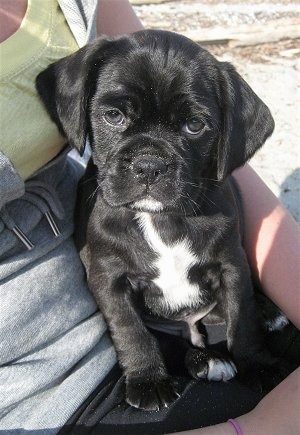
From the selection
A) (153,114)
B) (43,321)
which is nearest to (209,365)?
(43,321)

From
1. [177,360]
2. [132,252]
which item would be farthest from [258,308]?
[132,252]

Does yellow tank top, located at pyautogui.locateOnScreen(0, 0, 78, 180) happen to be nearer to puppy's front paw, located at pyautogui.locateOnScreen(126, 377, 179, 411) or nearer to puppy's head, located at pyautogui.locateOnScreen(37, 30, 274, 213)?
puppy's head, located at pyautogui.locateOnScreen(37, 30, 274, 213)

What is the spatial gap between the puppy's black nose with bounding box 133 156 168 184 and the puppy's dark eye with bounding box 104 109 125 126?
16 centimetres

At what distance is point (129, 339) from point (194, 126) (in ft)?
2.11

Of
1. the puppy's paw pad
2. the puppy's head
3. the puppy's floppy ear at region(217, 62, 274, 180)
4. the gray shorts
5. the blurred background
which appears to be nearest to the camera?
the gray shorts

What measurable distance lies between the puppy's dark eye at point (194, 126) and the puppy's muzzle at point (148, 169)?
16 cm

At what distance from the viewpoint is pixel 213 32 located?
15.4 ft

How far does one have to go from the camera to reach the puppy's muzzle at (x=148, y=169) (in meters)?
1.81

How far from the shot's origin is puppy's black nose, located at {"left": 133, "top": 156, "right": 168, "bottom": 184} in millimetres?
1814

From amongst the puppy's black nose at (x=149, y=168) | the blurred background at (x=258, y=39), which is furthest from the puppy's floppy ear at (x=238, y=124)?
the blurred background at (x=258, y=39)

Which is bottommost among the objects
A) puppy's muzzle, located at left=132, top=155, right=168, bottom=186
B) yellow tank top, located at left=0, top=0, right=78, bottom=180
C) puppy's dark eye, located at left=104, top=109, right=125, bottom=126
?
puppy's muzzle, located at left=132, top=155, right=168, bottom=186

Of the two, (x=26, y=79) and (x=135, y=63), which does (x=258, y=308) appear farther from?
(x=26, y=79)

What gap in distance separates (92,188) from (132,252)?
235 mm

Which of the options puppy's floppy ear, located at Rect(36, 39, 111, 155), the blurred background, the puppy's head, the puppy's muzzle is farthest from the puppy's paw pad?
the blurred background
